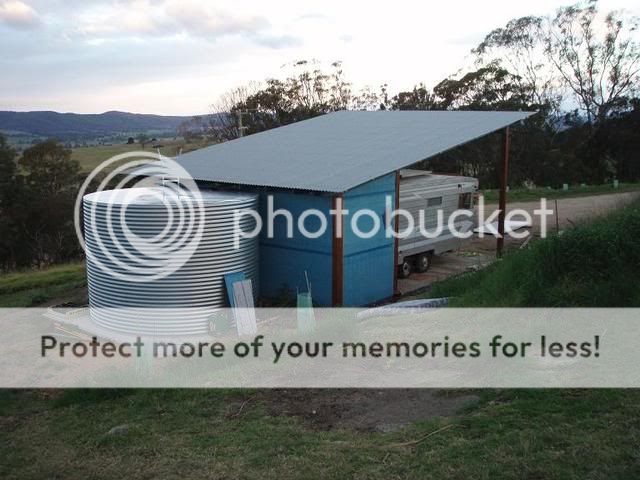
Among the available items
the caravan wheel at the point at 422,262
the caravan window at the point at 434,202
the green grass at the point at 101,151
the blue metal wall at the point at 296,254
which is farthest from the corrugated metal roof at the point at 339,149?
the green grass at the point at 101,151

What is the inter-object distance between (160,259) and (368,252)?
14.5 ft

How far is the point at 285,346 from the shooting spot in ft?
37.7

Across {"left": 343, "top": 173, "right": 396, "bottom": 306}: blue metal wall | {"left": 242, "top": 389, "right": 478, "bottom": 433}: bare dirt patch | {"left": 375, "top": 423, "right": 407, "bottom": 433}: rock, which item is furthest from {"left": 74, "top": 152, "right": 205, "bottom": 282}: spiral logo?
{"left": 375, "top": 423, "right": 407, "bottom": 433}: rock

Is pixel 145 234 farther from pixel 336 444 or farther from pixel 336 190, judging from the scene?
pixel 336 444

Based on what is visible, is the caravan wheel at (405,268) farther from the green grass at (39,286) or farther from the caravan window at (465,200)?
the green grass at (39,286)

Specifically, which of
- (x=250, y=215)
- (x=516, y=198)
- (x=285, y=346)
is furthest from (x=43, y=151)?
(x=285, y=346)

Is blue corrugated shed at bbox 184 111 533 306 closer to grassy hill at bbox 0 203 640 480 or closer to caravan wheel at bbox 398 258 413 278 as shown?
caravan wheel at bbox 398 258 413 278

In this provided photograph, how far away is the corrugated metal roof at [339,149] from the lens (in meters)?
14.4

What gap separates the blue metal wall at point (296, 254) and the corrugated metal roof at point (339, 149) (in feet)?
1.38

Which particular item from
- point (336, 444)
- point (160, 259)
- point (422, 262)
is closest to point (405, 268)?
point (422, 262)

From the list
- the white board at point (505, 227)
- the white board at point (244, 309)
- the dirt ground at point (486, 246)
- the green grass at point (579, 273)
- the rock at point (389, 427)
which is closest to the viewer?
the rock at point (389, 427)

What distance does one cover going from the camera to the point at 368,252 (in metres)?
14.5

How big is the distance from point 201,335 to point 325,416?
4.63 meters

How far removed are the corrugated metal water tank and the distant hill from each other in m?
67.6
